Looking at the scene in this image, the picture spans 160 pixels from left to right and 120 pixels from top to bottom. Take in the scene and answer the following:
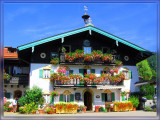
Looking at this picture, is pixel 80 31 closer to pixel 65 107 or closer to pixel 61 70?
pixel 61 70

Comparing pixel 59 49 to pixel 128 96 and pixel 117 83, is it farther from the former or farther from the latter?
pixel 128 96

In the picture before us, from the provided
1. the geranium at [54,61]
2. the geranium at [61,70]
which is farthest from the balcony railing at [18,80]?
the geranium at [61,70]

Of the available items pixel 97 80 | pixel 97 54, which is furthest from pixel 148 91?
pixel 97 54

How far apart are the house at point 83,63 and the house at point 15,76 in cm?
192

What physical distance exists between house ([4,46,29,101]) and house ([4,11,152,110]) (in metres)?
1.92

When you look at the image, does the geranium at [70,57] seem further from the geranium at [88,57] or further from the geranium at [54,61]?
the geranium at [88,57]

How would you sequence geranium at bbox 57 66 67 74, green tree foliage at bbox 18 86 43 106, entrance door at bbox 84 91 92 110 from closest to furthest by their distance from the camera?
1. green tree foliage at bbox 18 86 43 106
2. geranium at bbox 57 66 67 74
3. entrance door at bbox 84 91 92 110

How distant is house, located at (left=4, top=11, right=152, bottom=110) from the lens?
23711 millimetres

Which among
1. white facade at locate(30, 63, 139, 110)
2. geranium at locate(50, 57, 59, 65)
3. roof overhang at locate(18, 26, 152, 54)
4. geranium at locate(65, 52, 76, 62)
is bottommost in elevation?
white facade at locate(30, 63, 139, 110)

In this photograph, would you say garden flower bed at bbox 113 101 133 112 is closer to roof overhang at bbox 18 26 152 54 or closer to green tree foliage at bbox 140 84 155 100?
green tree foliage at bbox 140 84 155 100

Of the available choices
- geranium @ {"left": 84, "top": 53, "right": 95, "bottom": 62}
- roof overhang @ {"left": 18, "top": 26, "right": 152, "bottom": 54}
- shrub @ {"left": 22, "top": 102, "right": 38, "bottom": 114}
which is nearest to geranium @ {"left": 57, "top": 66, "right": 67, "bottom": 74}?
geranium @ {"left": 84, "top": 53, "right": 95, "bottom": 62}

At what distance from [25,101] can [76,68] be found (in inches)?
256

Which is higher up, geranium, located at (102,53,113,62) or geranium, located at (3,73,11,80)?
geranium, located at (102,53,113,62)

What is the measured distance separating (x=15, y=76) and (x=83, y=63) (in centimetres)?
839
